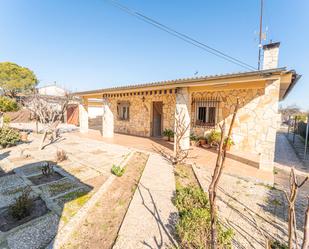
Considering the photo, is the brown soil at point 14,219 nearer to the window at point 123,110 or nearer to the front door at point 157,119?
the front door at point 157,119

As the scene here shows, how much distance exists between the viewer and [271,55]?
6.97m

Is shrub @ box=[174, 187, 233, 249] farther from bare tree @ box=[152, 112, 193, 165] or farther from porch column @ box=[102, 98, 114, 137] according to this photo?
porch column @ box=[102, 98, 114, 137]

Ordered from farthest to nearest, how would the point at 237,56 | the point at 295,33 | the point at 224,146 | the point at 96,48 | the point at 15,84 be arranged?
the point at 15,84
the point at 237,56
the point at 96,48
the point at 295,33
the point at 224,146

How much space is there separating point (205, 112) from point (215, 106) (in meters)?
0.69

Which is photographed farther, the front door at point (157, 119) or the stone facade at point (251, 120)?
the front door at point (157, 119)

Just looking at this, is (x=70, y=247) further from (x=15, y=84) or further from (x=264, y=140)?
(x=15, y=84)

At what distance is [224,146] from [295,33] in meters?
14.0

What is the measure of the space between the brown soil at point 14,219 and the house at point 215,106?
5484 millimetres

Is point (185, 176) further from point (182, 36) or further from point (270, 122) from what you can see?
point (182, 36)

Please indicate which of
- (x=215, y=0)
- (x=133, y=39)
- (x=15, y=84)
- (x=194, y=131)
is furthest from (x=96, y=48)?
(x=15, y=84)

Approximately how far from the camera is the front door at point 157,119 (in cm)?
1165

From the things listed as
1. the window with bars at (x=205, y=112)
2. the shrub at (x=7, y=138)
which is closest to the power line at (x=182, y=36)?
the window with bars at (x=205, y=112)

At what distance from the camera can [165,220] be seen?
9.71 feet

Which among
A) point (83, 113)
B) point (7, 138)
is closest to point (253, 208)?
point (7, 138)
